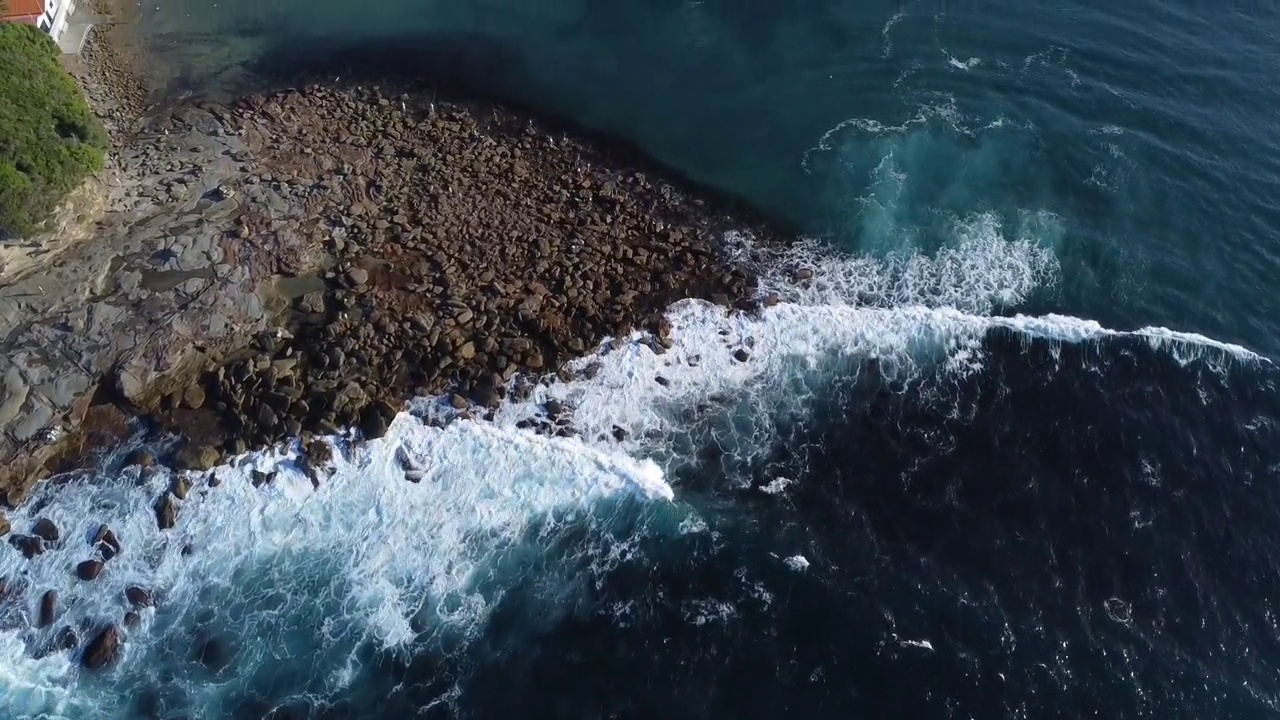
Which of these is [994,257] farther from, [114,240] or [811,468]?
[114,240]

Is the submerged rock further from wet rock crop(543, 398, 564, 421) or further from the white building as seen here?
the white building

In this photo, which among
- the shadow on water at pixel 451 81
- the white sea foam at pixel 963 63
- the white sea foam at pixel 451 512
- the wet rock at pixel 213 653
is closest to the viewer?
the wet rock at pixel 213 653

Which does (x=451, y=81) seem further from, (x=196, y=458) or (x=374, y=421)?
(x=196, y=458)

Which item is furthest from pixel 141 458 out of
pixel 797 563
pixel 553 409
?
pixel 797 563

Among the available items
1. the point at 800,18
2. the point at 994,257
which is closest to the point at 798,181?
the point at 994,257

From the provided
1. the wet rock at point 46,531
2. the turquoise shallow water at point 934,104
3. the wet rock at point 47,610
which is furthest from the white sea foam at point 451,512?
the turquoise shallow water at point 934,104

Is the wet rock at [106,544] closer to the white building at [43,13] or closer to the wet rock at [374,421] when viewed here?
the wet rock at [374,421]
